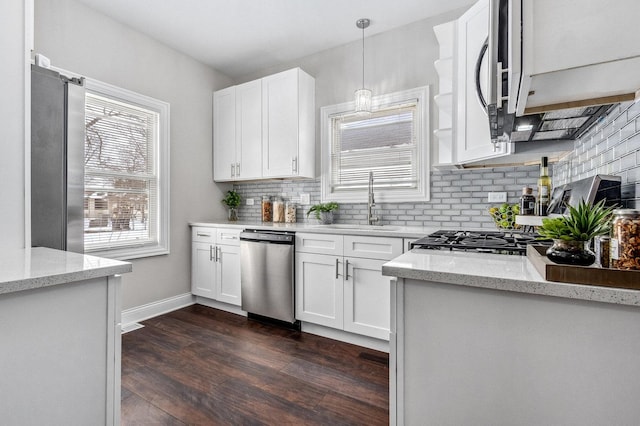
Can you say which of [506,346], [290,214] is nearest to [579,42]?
[506,346]

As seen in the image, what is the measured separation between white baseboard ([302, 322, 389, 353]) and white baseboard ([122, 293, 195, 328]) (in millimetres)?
1543

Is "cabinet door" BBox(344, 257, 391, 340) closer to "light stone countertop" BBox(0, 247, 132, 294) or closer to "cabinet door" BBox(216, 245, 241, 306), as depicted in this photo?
"cabinet door" BBox(216, 245, 241, 306)

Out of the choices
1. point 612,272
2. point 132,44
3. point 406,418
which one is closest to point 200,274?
point 132,44

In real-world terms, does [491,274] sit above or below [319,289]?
above

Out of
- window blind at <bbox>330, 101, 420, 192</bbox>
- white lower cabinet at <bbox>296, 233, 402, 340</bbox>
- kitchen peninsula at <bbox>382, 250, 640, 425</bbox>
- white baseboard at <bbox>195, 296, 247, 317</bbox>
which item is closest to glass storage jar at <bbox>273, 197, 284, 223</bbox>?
window blind at <bbox>330, 101, 420, 192</bbox>

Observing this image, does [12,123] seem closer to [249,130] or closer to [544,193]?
[249,130]

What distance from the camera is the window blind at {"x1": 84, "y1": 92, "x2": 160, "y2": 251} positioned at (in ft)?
9.34

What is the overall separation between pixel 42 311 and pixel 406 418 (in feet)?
4.01

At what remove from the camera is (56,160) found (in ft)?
5.56

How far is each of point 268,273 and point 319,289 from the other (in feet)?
1.79

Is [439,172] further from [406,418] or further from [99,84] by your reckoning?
[99,84]

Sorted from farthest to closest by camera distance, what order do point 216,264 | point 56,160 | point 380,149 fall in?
point 216,264
point 380,149
point 56,160

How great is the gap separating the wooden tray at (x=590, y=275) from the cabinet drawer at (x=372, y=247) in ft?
4.83

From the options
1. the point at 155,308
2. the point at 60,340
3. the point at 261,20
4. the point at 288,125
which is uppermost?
the point at 261,20
